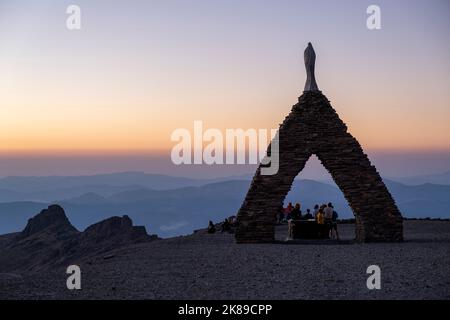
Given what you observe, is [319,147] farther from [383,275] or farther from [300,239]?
[383,275]

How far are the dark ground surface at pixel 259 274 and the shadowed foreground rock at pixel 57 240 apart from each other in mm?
26283

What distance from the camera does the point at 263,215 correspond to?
23625mm

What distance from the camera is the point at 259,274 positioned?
55.5 feet

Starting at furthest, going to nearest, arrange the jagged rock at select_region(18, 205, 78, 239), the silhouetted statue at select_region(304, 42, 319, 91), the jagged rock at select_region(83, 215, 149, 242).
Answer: the jagged rock at select_region(18, 205, 78, 239)
the jagged rock at select_region(83, 215, 149, 242)
the silhouetted statue at select_region(304, 42, 319, 91)

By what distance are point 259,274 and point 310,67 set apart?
944 centimetres

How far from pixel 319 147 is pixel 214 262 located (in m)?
6.23

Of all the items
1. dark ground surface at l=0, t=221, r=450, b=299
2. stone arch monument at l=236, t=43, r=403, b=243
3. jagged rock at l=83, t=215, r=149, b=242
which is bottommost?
dark ground surface at l=0, t=221, r=450, b=299

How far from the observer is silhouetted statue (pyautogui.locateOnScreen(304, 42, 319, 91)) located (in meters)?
23.9

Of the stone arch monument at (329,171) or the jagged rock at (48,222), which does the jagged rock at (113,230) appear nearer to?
the jagged rock at (48,222)

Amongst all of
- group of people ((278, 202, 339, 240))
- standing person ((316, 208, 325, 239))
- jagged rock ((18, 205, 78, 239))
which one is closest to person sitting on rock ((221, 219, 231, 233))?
group of people ((278, 202, 339, 240))

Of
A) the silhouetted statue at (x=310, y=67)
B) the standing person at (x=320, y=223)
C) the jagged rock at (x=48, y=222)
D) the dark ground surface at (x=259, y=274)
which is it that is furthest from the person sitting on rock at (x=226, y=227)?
the jagged rock at (x=48, y=222)

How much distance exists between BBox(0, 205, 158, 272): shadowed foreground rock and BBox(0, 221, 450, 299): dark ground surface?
26283mm

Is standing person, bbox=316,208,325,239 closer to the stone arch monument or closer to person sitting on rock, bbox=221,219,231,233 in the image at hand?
the stone arch monument
